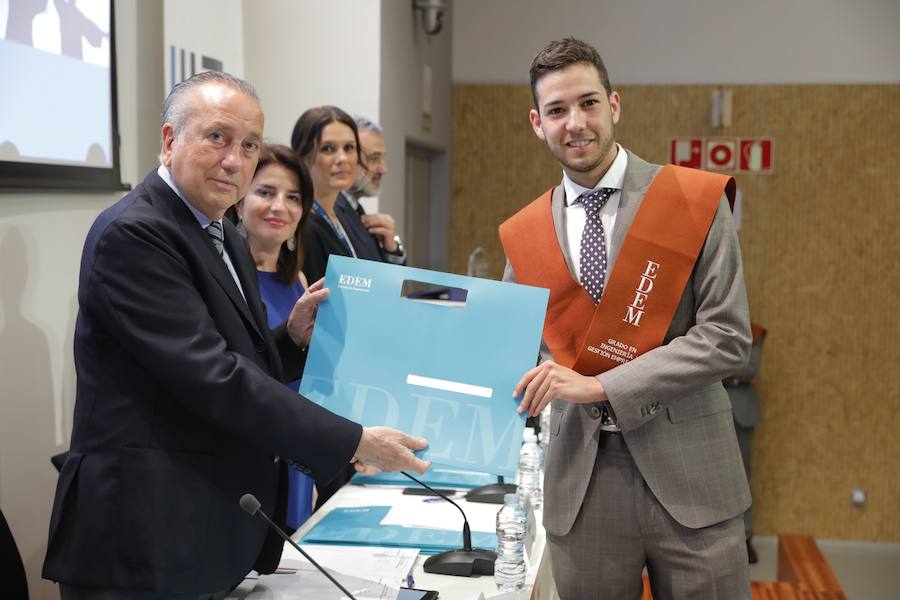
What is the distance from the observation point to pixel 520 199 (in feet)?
20.5

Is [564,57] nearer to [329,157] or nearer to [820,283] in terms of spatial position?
[329,157]

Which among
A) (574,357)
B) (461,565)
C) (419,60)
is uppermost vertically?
(419,60)

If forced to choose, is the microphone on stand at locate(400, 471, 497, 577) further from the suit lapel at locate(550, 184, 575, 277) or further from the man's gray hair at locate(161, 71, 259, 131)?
the man's gray hair at locate(161, 71, 259, 131)

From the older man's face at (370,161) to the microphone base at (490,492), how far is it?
156cm

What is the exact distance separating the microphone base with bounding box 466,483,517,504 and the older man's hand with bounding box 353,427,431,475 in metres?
0.78

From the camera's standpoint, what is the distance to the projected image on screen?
2.40 metres

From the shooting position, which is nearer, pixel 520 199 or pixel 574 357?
pixel 574 357

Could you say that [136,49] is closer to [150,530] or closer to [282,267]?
[282,267]

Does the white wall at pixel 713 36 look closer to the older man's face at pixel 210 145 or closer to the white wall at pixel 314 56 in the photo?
the white wall at pixel 314 56

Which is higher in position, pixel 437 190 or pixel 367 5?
pixel 367 5

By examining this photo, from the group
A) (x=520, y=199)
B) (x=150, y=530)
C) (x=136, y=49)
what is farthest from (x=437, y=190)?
(x=150, y=530)

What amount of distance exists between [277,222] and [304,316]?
2.46ft

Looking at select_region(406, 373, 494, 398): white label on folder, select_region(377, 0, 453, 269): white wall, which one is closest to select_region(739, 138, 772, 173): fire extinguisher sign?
select_region(377, 0, 453, 269): white wall

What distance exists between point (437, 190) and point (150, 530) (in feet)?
16.4
